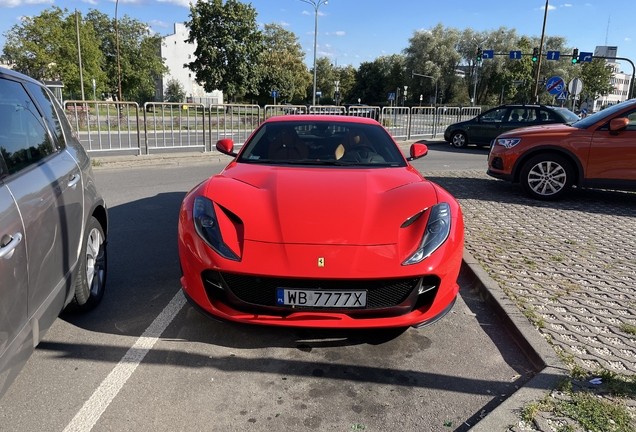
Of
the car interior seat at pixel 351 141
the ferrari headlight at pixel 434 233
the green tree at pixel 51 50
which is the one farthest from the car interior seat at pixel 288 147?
the green tree at pixel 51 50

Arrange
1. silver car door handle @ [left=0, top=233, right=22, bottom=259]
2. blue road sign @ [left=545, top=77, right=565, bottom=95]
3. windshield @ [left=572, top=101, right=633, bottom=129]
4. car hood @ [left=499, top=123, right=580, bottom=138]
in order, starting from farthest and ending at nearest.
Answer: blue road sign @ [left=545, top=77, right=565, bottom=95] < car hood @ [left=499, top=123, right=580, bottom=138] < windshield @ [left=572, top=101, right=633, bottom=129] < silver car door handle @ [left=0, top=233, right=22, bottom=259]

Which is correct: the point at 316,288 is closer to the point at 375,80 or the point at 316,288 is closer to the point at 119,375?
the point at 119,375

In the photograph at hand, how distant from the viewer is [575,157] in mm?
7523

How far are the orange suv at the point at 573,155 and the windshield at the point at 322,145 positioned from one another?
421cm

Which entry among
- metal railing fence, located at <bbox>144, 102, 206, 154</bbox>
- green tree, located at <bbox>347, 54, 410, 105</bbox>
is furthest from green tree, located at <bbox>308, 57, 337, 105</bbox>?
metal railing fence, located at <bbox>144, 102, 206, 154</bbox>

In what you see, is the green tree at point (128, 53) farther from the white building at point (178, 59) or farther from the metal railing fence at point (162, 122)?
the metal railing fence at point (162, 122)

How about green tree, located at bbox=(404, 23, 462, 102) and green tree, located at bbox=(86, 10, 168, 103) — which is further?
green tree, located at bbox=(404, 23, 462, 102)

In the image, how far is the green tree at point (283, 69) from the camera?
6688cm

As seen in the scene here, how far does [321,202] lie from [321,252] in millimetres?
524

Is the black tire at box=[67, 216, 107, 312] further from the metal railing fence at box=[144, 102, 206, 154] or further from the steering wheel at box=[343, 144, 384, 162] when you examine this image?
the metal railing fence at box=[144, 102, 206, 154]

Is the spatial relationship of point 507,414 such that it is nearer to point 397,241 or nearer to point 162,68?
point 397,241

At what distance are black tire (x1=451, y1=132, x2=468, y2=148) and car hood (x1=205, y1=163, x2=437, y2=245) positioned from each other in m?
15.4

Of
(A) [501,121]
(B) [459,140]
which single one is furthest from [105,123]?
(A) [501,121]

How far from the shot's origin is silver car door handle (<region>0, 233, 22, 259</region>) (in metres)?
1.97
